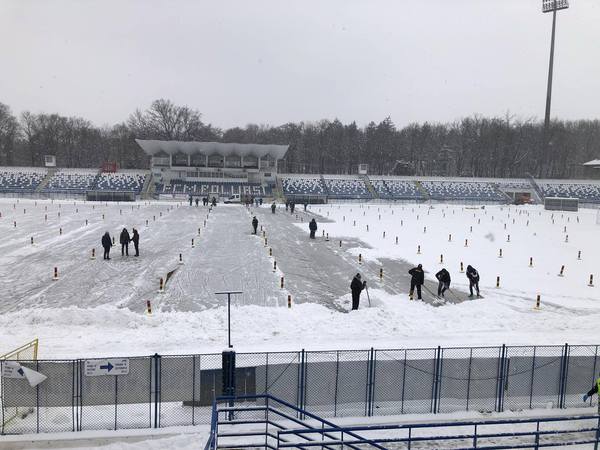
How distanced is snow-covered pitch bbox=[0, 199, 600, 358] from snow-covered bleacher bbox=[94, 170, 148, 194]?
3313 cm

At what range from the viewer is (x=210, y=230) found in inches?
1474

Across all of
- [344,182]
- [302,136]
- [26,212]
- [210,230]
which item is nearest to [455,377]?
[210,230]

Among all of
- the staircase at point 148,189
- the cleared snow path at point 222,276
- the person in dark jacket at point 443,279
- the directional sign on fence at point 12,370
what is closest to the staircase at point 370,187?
the staircase at point 148,189

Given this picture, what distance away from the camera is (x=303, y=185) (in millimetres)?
77562

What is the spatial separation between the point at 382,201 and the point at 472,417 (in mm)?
64084

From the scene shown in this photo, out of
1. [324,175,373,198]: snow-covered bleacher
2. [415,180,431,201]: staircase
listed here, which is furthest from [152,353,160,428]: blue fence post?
[415,180,431,201]: staircase

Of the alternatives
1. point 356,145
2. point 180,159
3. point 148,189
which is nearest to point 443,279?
point 148,189

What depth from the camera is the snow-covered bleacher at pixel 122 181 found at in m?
70.9

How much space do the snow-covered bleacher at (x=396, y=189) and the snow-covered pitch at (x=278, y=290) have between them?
126 feet

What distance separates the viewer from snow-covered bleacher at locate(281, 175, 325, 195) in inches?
2938

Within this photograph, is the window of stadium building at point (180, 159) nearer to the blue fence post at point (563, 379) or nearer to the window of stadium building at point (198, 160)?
the window of stadium building at point (198, 160)

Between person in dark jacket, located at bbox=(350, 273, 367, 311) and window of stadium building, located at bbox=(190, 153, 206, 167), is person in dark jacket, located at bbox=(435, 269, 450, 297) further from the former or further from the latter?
window of stadium building, located at bbox=(190, 153, 206, 167)

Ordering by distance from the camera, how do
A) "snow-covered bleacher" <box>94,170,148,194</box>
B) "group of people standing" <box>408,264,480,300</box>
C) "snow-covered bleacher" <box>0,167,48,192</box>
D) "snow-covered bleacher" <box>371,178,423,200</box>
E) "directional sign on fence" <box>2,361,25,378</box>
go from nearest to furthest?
"directional sign on fence" <box>2,361,25,378</box> < "group of people standing" <box>408,264,480,300</box> < "snow-covered bleacher" <box>0,167,48,192</box> < "snow-covered bleacher" <box>94,170,148,194</box> < "snow-covered bleacher" <box>371,178,423,200</box>

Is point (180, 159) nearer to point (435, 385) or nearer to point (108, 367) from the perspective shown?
point (108, 367)
